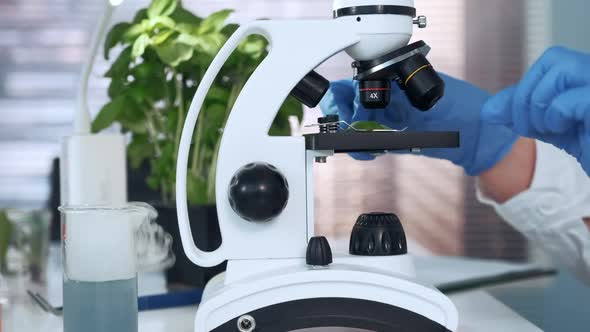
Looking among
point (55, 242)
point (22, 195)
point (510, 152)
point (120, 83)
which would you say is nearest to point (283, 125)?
point (120, 83)

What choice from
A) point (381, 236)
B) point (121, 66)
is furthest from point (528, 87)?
point (121, 66)

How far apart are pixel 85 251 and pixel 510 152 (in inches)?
32.9

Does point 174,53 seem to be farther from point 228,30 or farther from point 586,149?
point 586,149

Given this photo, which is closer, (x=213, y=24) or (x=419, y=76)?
(x=419, y=76)

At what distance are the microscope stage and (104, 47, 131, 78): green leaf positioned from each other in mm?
563

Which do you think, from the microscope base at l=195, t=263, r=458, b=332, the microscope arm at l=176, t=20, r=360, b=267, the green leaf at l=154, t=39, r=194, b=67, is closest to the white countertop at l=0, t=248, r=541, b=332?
the microscope base at l=195, t=263, r=458, b=332

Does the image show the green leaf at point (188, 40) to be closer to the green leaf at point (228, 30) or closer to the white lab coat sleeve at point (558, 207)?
the green leaf at point (228, 30)

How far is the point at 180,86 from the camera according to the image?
1.26m

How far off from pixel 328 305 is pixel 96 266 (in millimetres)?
245

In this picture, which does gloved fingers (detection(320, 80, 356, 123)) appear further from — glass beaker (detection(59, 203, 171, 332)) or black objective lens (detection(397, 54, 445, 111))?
glass beaker (detection(59, 203, 171, 332))

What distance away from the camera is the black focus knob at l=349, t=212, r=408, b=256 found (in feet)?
2.48

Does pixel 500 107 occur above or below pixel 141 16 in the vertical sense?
below

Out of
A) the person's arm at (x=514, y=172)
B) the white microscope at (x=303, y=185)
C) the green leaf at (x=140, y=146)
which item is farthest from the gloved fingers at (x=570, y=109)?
the green leaf at (x=140, y=146)

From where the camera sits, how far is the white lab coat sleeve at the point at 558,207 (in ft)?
4.33
